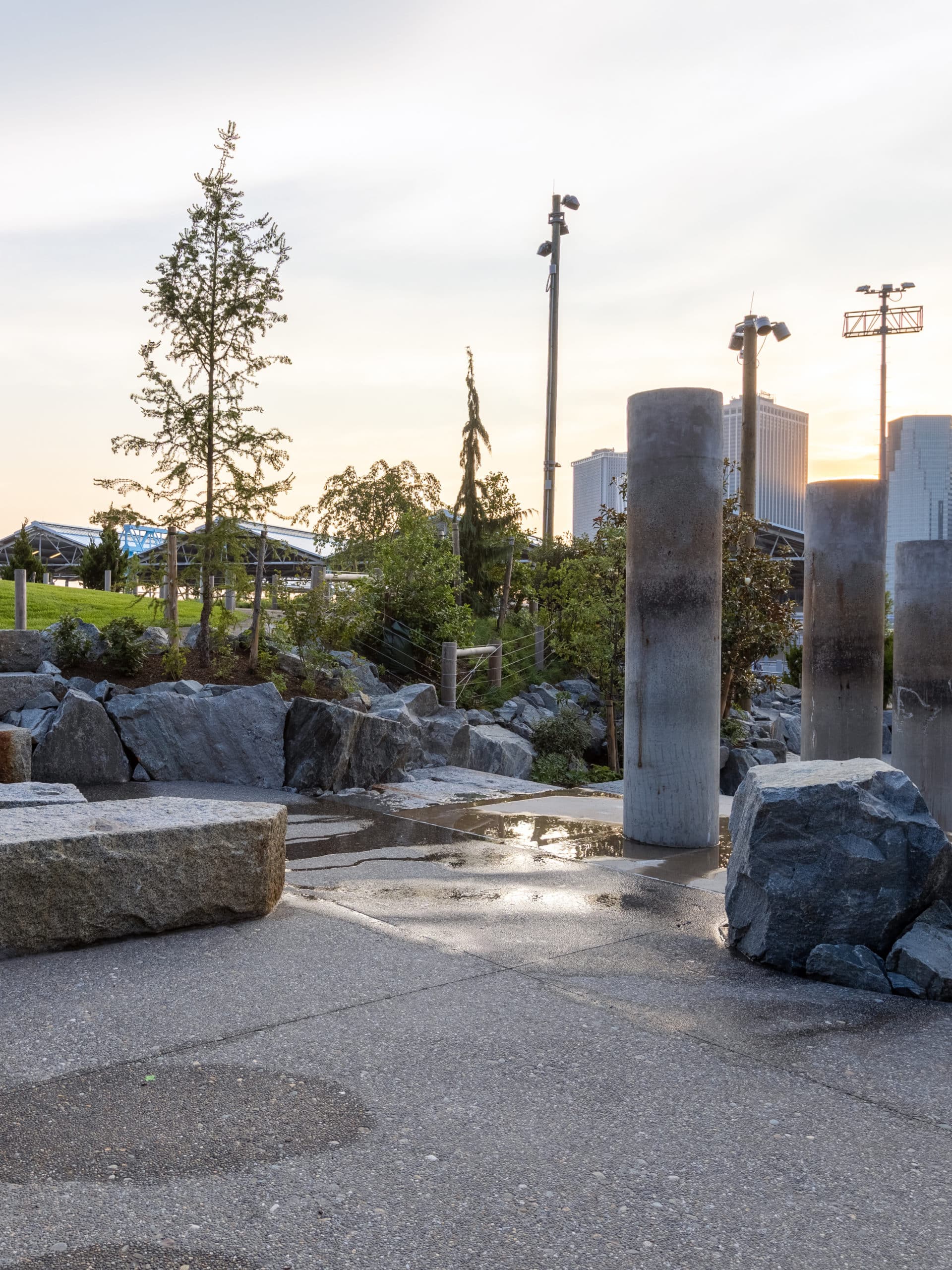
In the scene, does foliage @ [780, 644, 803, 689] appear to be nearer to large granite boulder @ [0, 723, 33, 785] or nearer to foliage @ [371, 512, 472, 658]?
foliage @ [371, 512, 472, 658]

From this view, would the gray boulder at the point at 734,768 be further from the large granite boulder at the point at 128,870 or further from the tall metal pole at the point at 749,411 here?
the large granite boulder at the point at 128,870

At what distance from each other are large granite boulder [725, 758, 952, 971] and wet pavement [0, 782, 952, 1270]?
269mm

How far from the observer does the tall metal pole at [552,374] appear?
23.8m

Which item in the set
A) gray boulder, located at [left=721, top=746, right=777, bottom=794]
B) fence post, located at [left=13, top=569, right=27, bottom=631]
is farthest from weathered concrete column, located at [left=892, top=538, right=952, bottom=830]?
fence post, located at [left=13, top=569, right=27, bottom=631]

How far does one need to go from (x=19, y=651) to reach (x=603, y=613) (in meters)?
8.20

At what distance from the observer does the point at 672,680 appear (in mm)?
7535

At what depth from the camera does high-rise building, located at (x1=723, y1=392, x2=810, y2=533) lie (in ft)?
81.8

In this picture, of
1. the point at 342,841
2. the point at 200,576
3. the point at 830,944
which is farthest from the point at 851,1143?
the point at 200,576

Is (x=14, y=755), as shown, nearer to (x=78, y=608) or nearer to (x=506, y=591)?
(x=78, y=608)

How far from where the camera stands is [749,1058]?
3.93m

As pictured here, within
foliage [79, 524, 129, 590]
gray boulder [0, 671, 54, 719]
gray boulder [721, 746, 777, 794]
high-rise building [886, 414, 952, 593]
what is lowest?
gray boulder [721, 746, 777, 794]

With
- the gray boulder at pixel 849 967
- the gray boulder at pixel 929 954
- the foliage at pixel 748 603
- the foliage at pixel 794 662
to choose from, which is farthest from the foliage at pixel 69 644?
the foliage at pixel 794 662

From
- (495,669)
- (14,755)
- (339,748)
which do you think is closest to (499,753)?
(339,748)

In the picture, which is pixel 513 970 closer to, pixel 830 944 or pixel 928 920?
pixel 830 944
